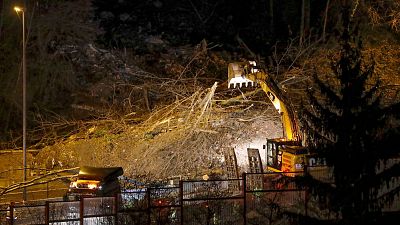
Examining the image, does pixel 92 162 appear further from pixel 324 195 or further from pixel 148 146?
pixel 324 195

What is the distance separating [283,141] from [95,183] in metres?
6.47

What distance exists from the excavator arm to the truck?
5990 mm

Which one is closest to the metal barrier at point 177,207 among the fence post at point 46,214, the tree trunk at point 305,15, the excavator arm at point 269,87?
the fence post at point 46,214

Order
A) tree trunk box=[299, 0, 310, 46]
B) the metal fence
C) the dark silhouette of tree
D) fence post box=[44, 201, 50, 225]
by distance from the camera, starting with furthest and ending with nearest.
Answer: tree trunk box=[299, 0, 310, 46] < the metal fence < fence post box=[44, 201, 50, 225] < the dark silhouette of tree

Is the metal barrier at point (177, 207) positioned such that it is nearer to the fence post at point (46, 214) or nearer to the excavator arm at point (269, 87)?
the fence post at point (46, 214)

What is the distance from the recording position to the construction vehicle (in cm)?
1894

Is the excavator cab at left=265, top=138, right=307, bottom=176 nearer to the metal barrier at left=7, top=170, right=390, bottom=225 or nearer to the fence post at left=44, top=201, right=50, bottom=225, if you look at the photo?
the metal barrier at left=7, top=170, right=390, bottom=225

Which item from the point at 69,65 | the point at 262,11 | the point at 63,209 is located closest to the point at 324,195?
the point at 63,209

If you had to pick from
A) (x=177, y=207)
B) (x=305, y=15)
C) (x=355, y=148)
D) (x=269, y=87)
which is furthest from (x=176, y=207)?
(x=305, y=15)

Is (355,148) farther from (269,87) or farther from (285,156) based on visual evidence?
(269,87)

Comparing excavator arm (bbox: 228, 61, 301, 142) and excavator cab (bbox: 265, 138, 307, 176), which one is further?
excavator arm (bbox: 228, 61, 301, 142)

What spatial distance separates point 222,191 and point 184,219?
168 centimetres

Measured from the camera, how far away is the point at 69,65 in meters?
38.6

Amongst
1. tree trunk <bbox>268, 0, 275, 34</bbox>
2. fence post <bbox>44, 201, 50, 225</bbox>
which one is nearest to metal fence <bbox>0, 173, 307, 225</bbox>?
fence post <bbox>44, 201, 50, 225</bbox>
